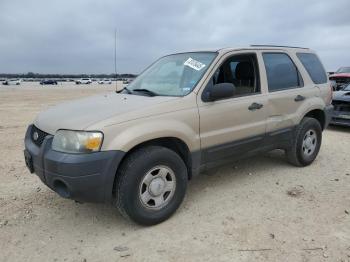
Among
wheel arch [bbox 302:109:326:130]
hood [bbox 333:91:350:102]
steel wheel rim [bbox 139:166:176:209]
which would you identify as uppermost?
hood [bbox 333:91:350:102]

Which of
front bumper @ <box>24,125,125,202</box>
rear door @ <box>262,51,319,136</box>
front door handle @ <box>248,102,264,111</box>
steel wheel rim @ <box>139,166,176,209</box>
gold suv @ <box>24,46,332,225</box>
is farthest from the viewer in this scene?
rear door @ <box>262,51,319,136</box>

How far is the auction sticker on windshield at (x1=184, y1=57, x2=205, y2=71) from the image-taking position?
4348mm

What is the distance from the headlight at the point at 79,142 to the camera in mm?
3289

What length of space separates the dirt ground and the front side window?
4.37 ft

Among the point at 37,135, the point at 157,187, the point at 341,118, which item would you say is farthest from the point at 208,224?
the point at 341,118

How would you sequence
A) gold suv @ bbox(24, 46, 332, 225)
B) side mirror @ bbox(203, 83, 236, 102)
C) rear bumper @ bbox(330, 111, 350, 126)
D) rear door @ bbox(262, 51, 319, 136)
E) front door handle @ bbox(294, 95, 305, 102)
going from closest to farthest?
gold suv @ bbox(24, 46, 332, 225)
side mirror @ bbox(203, 83, 236, 102)
rear door @ bbox(262, 51, 319, 136)
front door handle @ bbox(294, 95, 305, 102)
rear bumper @ bbox(330, 111, 350, 126)

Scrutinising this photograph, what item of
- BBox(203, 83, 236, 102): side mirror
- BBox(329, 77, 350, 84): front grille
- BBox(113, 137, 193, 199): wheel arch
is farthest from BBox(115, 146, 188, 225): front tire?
BBox(329, 77, 350, 84): front grille

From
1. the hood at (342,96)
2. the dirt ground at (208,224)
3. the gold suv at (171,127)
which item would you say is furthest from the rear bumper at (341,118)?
the dirt ground at (208,224)

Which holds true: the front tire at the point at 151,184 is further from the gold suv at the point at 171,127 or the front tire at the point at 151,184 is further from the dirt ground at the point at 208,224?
the dirt ground at the point at 208,224

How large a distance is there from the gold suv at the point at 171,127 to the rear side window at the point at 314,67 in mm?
51

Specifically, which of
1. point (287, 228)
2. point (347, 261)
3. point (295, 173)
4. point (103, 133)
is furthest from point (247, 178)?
point (103, 133)

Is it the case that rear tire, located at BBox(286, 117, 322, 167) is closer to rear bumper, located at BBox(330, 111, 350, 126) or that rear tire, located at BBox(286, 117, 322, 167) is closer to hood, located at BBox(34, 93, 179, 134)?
hood, located at BBox(34, 93, 179, 134)

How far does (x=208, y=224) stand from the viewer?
3.80 m

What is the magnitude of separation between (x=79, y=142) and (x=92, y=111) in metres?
0.51
